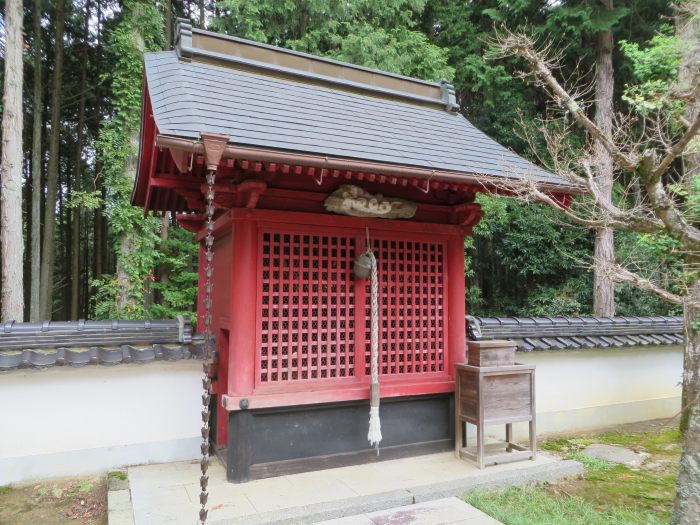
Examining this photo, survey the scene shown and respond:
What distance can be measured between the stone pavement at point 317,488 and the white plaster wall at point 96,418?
270mm

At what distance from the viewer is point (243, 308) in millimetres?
4227

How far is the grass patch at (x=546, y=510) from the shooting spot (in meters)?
3.56

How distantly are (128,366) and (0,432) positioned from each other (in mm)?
1179

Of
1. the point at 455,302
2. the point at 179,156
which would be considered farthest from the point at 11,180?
the point at 455,302

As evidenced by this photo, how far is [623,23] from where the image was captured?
1098 centimetres

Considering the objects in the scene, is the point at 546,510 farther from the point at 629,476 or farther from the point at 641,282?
the point at 641,282

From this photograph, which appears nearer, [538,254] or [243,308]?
[243,308]

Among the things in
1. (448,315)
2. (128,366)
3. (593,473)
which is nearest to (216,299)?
(128,366)

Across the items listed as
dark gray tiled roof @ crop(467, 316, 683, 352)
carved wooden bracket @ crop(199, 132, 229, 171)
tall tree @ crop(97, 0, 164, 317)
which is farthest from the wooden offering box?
tall tree @ crop(97, 0, 164, 317)

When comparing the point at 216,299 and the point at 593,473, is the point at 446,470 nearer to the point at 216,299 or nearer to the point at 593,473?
the point at 593,473

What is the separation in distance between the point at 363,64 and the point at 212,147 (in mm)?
8416

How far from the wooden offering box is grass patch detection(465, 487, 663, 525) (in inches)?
47.5

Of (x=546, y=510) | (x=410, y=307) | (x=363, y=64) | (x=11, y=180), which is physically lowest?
(x=546, y=510)

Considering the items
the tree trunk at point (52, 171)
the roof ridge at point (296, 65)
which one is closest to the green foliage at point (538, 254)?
the roof ridge at point (296, 65)
